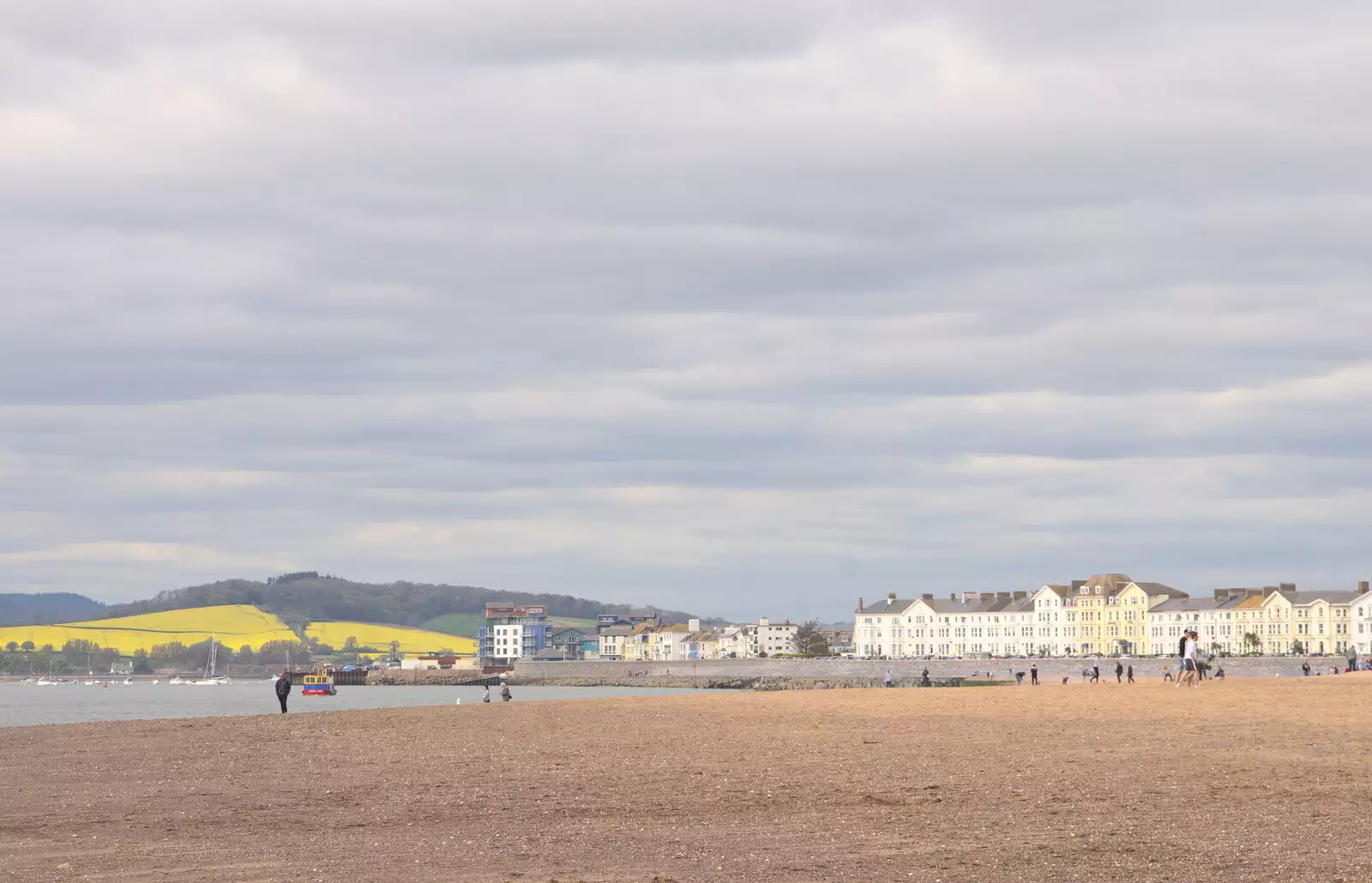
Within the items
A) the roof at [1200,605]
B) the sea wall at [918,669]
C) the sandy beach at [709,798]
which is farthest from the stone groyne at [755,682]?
the sandy beach at [709,798]

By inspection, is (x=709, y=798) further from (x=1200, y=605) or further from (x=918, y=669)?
(x=1200, y=605)

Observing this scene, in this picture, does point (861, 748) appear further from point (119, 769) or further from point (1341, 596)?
point (1341, 596)

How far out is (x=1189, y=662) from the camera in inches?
1943

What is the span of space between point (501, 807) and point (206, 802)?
4.61 m

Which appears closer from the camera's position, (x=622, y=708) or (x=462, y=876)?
(x=462, y=876)

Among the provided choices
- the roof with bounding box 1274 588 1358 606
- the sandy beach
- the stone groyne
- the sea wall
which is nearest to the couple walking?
the sandy beach

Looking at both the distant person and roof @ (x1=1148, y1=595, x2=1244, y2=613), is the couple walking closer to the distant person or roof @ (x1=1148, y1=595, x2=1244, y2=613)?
the distant person

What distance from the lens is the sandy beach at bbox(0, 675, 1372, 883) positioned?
1752cm

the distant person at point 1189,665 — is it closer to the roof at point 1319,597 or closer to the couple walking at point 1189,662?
the couple walking at point 1189,662

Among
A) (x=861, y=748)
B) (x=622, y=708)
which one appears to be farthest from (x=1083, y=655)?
(x=861, y=748)

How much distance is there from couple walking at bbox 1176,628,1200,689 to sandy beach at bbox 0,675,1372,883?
25.5 ft

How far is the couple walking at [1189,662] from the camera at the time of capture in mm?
48844

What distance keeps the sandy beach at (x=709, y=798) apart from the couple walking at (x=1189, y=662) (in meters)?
7.76

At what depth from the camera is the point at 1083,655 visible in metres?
196
